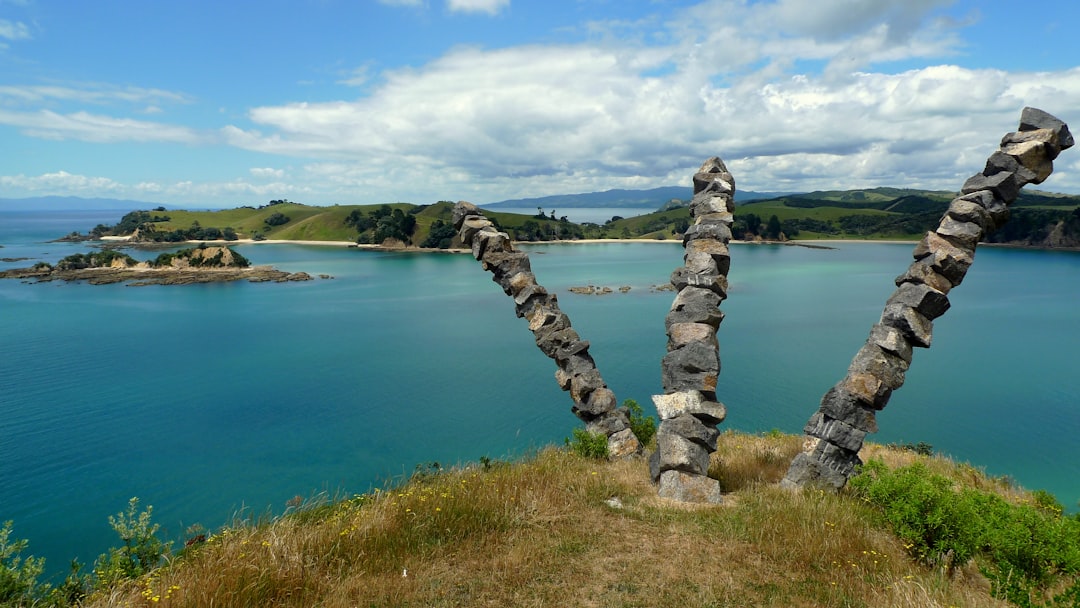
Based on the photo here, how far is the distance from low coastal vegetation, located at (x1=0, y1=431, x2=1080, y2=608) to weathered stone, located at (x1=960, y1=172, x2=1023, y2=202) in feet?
25.6

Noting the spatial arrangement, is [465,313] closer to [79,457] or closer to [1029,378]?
[79,457]

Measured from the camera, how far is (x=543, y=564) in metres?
9.15

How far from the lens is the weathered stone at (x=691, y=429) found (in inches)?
533

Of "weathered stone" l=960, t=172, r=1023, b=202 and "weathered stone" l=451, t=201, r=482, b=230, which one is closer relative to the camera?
"weathered stone" l=960, t=172, r=1023, b=202

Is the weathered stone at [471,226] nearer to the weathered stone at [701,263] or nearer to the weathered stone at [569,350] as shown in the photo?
the weathered stone at [569,350]

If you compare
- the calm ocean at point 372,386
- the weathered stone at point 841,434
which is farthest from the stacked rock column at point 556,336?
the calm ocean at point 372,386

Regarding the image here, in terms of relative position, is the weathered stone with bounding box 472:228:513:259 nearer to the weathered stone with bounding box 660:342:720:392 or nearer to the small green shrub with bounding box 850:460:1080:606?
the weathered stone with bounding box 660:342:720:392

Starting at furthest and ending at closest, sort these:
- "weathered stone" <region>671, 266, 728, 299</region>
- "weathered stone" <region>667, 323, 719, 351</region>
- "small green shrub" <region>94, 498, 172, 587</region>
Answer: "weathered stone" <region>671, 266, 728, 299</region> < "weathered stone" <region>667, 323, 719, 351</region> < "small green shrub" <region>94, 498, 172, 587</region>

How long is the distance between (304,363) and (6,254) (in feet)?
534

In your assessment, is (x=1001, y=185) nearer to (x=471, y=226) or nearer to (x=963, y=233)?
(x=963, y=233)

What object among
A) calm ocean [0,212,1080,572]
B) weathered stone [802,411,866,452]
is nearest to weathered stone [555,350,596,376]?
weathered stone [802,411,866,452]

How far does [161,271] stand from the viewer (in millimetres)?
114312

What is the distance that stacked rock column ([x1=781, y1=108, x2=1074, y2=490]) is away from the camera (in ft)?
45.3

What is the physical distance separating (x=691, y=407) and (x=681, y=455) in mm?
1316
